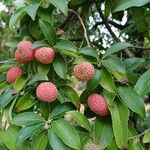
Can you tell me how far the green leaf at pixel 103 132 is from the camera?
0.92 metres

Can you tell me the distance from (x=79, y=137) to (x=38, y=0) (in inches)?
13.4

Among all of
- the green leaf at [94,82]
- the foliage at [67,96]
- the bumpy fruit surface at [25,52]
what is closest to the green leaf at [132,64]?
the foliage at [67,96]

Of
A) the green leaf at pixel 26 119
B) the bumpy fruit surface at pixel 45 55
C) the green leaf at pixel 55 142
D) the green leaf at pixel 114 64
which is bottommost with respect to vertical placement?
the green leaf at pixel 55 142

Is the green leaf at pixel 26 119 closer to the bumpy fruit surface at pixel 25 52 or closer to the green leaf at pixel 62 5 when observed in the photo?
the bumpy fruit surface at pixel 25 52

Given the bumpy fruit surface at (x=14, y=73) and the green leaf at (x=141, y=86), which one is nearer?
the green leaf at (x=141, y=86)

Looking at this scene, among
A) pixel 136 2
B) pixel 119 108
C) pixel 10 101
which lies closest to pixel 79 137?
pixel 119 108

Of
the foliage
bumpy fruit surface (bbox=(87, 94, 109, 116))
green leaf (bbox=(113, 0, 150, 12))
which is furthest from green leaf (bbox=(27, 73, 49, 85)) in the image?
green leaf (bbox=(113, 0, 150, 12))

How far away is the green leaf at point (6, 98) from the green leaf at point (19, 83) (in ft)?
0.10

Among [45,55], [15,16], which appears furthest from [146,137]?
[15,16]

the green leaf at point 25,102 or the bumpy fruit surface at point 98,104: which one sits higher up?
the bumpy fruit surface at point 98,104

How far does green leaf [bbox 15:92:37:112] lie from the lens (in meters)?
0.98

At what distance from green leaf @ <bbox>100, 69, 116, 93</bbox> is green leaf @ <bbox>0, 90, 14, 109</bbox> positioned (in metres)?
0.22

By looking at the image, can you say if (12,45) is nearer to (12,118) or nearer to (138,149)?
(12,118)

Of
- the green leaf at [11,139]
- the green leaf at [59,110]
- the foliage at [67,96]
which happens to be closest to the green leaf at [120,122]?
the foliage at [67,96]
